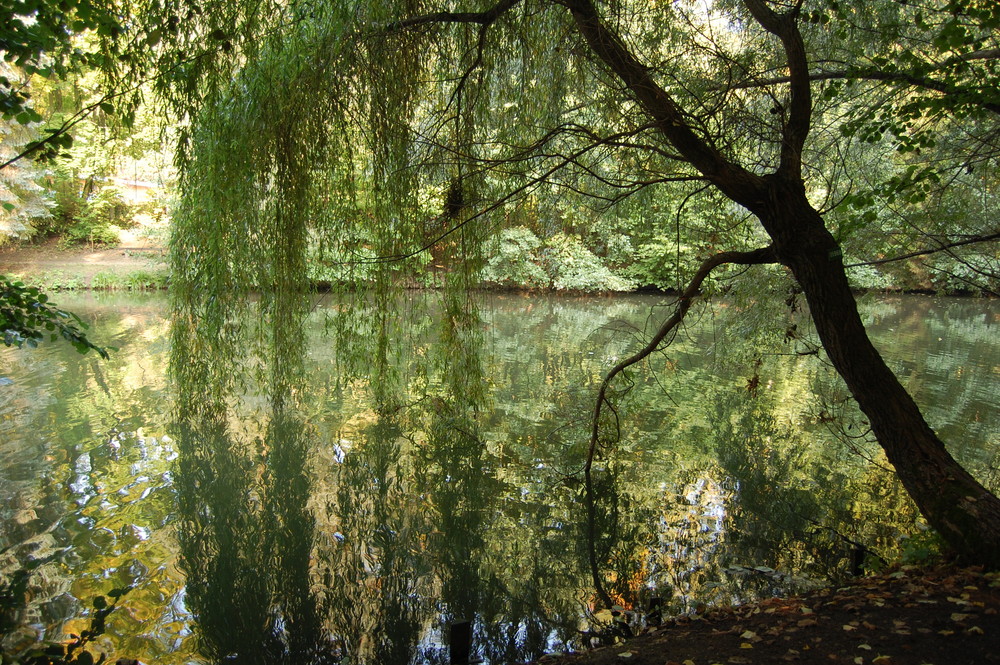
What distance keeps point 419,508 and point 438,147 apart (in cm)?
268

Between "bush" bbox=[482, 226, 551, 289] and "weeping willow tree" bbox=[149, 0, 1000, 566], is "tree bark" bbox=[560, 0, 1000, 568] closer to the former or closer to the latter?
"weeping willow tree" bbox=[149, 0, 1000, 566]

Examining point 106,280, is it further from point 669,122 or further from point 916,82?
point 916,82

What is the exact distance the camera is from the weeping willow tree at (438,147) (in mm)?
3648

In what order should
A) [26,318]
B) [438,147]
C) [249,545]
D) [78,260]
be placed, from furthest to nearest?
1. [78,260]
2. [249,545]
3. [438,147]
4. [26,318]

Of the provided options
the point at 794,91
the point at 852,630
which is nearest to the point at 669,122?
the point at 794,91

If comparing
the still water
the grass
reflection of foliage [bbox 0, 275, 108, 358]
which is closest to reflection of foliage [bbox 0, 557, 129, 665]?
the still water

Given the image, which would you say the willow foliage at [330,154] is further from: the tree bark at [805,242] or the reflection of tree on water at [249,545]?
the reflection of tree on water at [249,545]

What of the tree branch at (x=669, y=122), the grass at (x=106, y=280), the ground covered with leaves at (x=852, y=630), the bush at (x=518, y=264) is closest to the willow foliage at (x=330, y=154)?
the tree branch at (x=669, y=122)

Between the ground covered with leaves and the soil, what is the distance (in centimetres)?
1629

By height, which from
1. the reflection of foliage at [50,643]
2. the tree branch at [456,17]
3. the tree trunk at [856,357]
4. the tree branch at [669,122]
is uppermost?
the tree branch at [456,17]

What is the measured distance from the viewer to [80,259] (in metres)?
18.2

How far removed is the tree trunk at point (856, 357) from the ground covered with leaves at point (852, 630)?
0.45m

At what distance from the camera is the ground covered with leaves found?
8.47 ft

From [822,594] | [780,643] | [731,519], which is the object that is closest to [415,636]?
[780,643]
